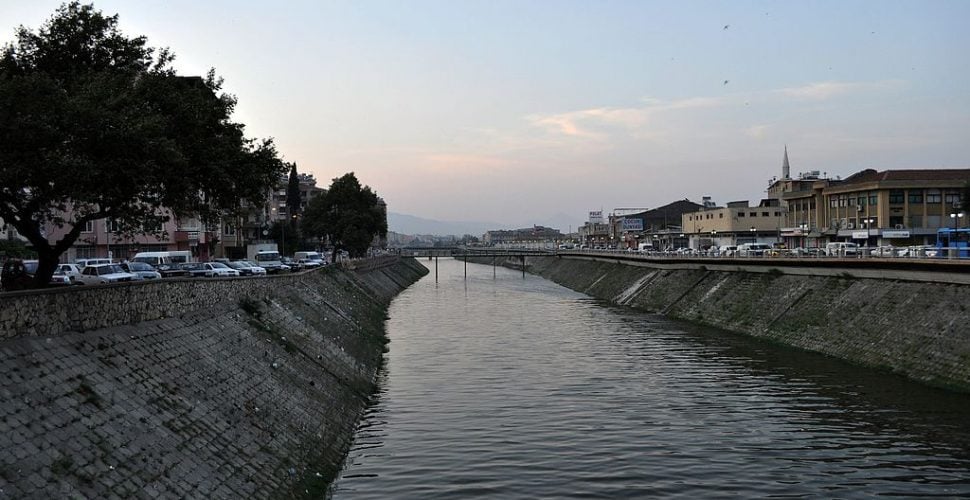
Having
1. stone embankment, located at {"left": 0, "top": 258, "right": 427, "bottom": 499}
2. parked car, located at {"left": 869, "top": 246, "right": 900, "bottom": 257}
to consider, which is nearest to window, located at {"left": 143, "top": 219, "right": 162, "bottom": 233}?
stone embankment, located at {"left": 0, "top": 258, "right": 427, "bottom": 499}

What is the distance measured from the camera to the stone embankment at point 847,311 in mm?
38562

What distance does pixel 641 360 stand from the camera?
158 feet

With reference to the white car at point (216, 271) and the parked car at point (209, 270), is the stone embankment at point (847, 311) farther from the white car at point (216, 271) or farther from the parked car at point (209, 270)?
the parked car at point (209, 270)

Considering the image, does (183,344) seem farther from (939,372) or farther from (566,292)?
(566,292)

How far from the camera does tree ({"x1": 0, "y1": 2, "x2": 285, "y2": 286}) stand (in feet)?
76.8

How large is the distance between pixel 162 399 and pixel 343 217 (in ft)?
372

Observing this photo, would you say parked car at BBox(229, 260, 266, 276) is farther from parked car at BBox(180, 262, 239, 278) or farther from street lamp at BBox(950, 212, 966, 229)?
street lamp at BBox(950, 212, 966, 229)

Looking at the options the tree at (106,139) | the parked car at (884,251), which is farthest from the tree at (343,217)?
the tree at (106,139)

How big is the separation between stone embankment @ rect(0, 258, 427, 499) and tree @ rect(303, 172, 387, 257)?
9545 cm

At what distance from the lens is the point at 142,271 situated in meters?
55.8

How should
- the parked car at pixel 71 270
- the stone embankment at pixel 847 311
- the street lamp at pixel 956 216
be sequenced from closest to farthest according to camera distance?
the stone embankment at pixel 847 311 → the parked car at pixel 71 270 → the street lamp at pixel 956 216

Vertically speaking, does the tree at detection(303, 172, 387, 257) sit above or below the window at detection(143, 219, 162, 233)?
above

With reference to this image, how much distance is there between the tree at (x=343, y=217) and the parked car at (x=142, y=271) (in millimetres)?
73483

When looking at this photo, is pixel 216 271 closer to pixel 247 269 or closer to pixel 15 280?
pixel 247 269
